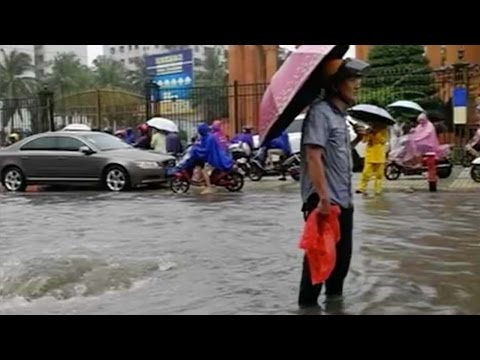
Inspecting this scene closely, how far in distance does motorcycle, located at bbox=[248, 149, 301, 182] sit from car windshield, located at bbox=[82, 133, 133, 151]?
10.3 ft

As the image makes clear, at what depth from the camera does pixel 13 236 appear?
36.3 feet

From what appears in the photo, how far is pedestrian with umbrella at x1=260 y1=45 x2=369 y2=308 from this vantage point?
5598 millimetres

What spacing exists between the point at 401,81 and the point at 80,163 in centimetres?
1428

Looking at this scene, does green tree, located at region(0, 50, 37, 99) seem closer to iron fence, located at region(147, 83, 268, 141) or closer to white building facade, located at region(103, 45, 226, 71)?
white building facade, located at region(103, 45, 226, 71)

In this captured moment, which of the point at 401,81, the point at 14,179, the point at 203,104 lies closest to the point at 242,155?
the point at 14,179

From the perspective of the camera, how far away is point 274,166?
2012 centimetres

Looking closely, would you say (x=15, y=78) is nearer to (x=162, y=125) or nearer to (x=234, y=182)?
(x=162, y=125)

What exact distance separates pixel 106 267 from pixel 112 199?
8.32m

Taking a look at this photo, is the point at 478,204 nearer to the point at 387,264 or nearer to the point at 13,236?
the point at 387,264

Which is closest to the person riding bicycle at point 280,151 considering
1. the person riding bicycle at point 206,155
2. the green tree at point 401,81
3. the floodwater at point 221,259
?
the person riding bicycle at point 206,155

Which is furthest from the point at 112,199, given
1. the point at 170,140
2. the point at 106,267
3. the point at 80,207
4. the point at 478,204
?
the point at 106,267

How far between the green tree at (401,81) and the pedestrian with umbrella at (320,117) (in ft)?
72.5
